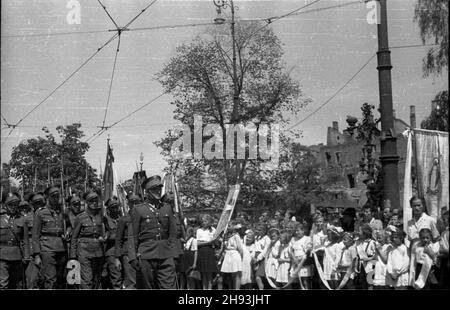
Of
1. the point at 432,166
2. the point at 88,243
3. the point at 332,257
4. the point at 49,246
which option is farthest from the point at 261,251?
the point at 49,246

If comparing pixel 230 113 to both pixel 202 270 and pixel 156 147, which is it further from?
pixel 202 270

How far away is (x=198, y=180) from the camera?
8.76 meters

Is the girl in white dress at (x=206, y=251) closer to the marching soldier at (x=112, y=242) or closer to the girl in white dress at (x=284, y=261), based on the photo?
the girl in white dress at (x=284, y=261)

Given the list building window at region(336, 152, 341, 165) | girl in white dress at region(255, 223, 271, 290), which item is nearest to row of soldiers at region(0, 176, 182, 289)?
girl in white dress at region(255, 223, 271, 290)

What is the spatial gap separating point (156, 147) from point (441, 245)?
3625 millimetres

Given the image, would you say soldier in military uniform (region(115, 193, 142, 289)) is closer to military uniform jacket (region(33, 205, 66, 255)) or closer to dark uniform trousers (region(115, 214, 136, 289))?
dark uniform trousers (region(115, 214, 136, 289))

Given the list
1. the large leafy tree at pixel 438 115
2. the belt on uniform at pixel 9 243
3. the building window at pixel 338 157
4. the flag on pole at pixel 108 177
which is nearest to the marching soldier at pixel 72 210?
the flag on pole at pixel 108 177

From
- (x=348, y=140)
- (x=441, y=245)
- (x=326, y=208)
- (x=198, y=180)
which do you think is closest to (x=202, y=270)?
(x=198, y=180)

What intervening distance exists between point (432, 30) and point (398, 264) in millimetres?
2720

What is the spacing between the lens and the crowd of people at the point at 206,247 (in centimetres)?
714

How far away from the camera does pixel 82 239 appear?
8.18 m
